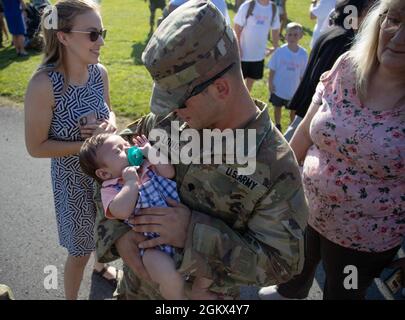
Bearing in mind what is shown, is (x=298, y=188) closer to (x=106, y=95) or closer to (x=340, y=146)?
(x=340, y=146)

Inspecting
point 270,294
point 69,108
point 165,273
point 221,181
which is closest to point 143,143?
point 221,181

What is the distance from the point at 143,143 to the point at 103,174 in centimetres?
28

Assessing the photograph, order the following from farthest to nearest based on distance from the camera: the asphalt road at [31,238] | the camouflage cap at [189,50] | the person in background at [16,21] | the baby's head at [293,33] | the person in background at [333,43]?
the person in background at [16,21], the baby's head at [293,33], the asphalt road at [31,238], the person in background at [333,43], the camouflage cap at [189,50]

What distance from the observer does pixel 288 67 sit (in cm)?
555

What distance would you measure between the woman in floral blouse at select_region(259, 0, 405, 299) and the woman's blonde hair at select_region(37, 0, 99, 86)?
63.9 inches

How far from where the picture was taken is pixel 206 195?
1.60 meters

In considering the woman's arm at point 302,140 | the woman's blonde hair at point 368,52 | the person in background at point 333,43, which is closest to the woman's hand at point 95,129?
the woman's arm at point 302,140

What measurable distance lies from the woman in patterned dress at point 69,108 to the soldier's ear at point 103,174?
48 centimetres

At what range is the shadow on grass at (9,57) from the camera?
862cm

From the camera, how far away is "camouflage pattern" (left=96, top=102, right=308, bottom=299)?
1469 millimetres

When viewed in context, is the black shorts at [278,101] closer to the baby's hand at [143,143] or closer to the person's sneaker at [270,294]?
the person's sneaker at [270,294]

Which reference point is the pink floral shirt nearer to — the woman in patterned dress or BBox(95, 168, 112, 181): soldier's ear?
BBox(95, 168, 112, 181): soldier's ear
